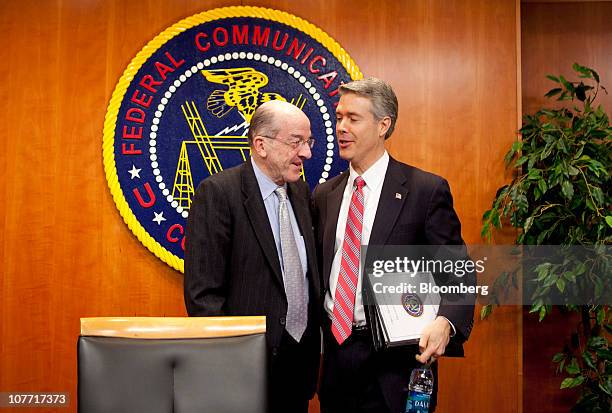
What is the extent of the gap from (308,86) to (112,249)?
1.22m

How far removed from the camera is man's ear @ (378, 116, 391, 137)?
7.59 feet

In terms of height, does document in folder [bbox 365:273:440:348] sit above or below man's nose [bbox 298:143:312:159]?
below

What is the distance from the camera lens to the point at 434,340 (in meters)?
1.98

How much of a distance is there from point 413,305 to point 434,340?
0.14 m

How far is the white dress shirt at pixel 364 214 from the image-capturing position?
2146 millimetres

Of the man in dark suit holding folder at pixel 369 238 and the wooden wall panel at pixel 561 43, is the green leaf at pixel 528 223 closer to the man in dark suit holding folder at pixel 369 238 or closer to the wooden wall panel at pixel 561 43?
the man in dark suit holding folder at pixel 369 238

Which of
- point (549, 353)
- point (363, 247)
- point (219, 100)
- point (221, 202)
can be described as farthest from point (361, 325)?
point (549, 353)

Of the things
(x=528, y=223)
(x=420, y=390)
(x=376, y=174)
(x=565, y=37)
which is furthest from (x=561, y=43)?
(x=420, y=390)

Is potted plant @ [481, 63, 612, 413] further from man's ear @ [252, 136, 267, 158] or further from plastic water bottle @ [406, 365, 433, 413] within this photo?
man's ear @ [252, 136, 267, 158]

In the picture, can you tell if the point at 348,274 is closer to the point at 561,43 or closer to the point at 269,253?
the point at 269,253

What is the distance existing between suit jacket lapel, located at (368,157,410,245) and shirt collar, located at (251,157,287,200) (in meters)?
0.38

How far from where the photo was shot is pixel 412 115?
311 centimetres

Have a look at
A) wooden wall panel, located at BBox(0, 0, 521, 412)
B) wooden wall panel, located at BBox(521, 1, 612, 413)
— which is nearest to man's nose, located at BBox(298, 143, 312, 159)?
wooden wall panel, located at BBox(0, 0, 521, 412)

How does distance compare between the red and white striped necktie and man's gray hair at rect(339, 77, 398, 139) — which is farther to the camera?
man's gray hair at rect(339, 77, 398, 139)
